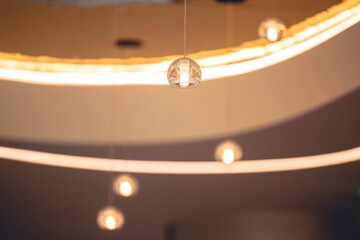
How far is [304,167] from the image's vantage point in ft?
21.3

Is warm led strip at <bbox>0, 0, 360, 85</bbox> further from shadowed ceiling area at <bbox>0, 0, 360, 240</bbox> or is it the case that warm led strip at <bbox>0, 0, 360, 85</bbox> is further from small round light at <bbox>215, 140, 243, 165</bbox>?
small round light at <bbox>215, 140, 243, 165</bbox>

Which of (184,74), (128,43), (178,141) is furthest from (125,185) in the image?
(184,74)

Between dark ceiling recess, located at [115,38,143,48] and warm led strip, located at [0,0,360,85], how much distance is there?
27cm

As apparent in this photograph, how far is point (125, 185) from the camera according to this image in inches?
265

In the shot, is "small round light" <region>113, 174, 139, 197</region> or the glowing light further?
"small round light" <region>113, 174, 139, 197</region>

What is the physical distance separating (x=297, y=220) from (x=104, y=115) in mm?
2270

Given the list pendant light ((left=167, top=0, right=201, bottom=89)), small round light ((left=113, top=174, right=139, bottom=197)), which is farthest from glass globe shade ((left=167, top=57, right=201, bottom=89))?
small round light ((left=113, top=174, right=139, bottom=197))

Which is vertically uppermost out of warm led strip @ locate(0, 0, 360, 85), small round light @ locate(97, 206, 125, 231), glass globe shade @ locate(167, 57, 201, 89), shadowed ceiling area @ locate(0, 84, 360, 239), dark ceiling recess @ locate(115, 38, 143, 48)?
dark ceiling recess @ locate(115, 38, 143, 48)

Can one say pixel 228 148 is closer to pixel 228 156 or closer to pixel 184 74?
pixel 228 156

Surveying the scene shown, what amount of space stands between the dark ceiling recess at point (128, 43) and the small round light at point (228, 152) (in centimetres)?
133

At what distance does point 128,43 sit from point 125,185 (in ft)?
4.86

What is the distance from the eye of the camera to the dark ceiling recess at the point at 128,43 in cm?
628

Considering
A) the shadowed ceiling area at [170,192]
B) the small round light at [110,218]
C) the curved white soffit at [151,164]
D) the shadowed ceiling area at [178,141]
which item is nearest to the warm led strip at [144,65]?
the shadowed ceiling area at [178,141]

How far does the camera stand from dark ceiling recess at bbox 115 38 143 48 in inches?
247
